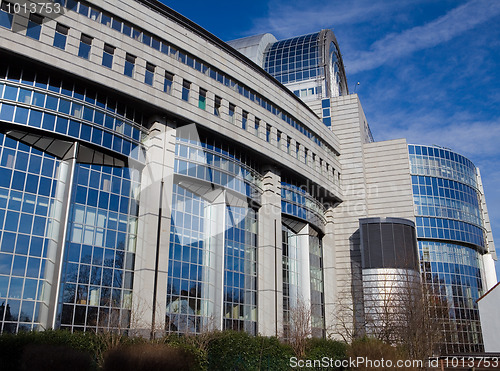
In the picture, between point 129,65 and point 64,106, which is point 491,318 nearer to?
point 129,65

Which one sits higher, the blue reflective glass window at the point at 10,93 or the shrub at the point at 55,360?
the blue reflective glass window at the point at 10,93

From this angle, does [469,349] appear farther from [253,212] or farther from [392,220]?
[253,212]

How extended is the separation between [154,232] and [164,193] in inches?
129

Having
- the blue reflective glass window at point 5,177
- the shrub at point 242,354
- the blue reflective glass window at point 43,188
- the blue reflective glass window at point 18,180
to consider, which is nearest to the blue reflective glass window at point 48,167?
the blue reflective glass window at point 43,188

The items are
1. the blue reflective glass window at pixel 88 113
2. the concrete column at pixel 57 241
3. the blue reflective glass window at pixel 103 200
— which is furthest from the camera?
the blue reflective glass window at pixel 88 113

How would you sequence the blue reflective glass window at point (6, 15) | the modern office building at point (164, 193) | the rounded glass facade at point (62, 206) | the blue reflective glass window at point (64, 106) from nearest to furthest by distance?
the rounded glass facade at point (62, 206)
the blue reflective glass window at point (6, 15)
the modern office building at point (164, 193)
the blue reflective glass window at point (64, 106)

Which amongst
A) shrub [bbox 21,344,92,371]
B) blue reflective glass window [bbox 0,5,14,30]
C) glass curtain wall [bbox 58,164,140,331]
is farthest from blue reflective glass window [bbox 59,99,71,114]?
shrub [bbox 21,344,92,371]

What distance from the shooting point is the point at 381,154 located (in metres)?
61.8

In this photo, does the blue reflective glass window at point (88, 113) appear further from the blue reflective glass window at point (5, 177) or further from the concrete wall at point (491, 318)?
the concrete wall at point (491, 318)

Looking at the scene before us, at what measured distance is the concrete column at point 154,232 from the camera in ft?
102

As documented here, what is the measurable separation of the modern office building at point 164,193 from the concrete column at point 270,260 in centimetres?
14

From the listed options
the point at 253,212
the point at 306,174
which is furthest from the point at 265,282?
the point at 306,174

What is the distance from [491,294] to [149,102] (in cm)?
4360

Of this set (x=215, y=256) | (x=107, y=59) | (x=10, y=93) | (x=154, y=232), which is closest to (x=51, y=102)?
(x=10, y=93)
